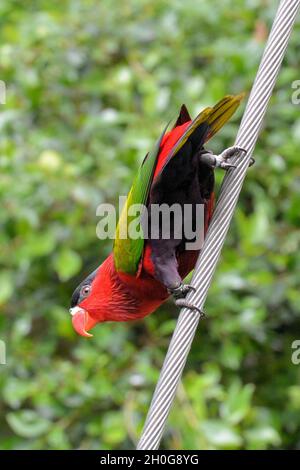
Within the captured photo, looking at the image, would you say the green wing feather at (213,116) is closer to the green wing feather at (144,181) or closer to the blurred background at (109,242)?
the green wing feather at (144,181)

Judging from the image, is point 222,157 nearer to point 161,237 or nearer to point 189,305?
point 161,237

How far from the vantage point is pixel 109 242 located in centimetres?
351

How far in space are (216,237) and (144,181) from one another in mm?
517

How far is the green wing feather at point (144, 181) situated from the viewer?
2.32 meters

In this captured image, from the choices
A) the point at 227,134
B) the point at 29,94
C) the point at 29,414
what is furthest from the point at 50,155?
the point at 29,414

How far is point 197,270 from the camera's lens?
6.61ft

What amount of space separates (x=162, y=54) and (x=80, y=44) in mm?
402

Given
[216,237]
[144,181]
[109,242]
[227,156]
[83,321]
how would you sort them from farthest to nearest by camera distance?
[109,242] → [83,321] → [144,181] → [227,156] → [216,237]

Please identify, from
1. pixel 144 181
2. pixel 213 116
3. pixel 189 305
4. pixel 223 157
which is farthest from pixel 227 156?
pixel 189 305

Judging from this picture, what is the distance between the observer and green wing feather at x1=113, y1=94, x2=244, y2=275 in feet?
7.62

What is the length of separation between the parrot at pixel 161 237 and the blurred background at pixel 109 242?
69cm

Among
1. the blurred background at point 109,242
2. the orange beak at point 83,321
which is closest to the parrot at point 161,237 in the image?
the orange beak at point 83,321
